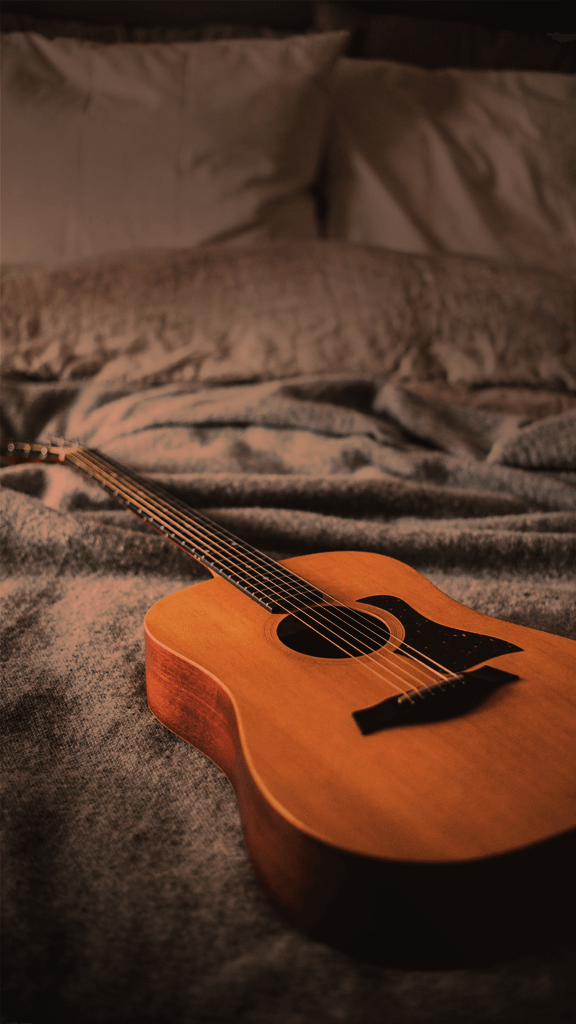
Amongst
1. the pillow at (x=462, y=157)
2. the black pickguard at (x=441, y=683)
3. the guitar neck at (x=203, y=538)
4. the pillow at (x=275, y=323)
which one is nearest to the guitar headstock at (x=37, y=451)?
the guitar neck at (x=203, y=538)

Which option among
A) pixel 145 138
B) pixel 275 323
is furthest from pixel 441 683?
pixel 145 138

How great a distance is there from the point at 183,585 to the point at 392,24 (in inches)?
63.5

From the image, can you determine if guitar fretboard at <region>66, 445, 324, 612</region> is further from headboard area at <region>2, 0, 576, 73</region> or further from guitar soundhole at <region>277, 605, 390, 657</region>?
headboard area at <region>2, 0, 576, 73</region>

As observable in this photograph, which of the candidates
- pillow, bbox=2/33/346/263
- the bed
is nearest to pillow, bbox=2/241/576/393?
the bed

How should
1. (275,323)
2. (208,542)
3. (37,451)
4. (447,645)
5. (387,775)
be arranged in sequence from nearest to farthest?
(387,775) → (447,645) → (208,542) → (37,451) → (275,323)

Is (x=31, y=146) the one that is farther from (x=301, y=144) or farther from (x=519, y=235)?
(x=519, y=235)

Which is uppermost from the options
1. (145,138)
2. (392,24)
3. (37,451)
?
(392,24)

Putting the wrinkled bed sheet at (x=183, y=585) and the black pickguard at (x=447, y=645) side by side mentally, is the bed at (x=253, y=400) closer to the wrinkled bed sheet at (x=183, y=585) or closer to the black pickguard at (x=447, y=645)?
the wrinkled bed sheet at (x=183, y=585)

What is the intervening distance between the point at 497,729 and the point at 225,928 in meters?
0.17

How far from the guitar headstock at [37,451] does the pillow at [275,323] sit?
0.22 meters

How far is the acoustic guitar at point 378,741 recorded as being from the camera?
260mm

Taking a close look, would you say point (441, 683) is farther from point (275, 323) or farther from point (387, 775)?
point (275, 323)

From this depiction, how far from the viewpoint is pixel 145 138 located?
1292 mm

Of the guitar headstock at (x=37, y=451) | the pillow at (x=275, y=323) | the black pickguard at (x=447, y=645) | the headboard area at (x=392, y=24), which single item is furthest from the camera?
the headboard area at (x=392, y=24)
